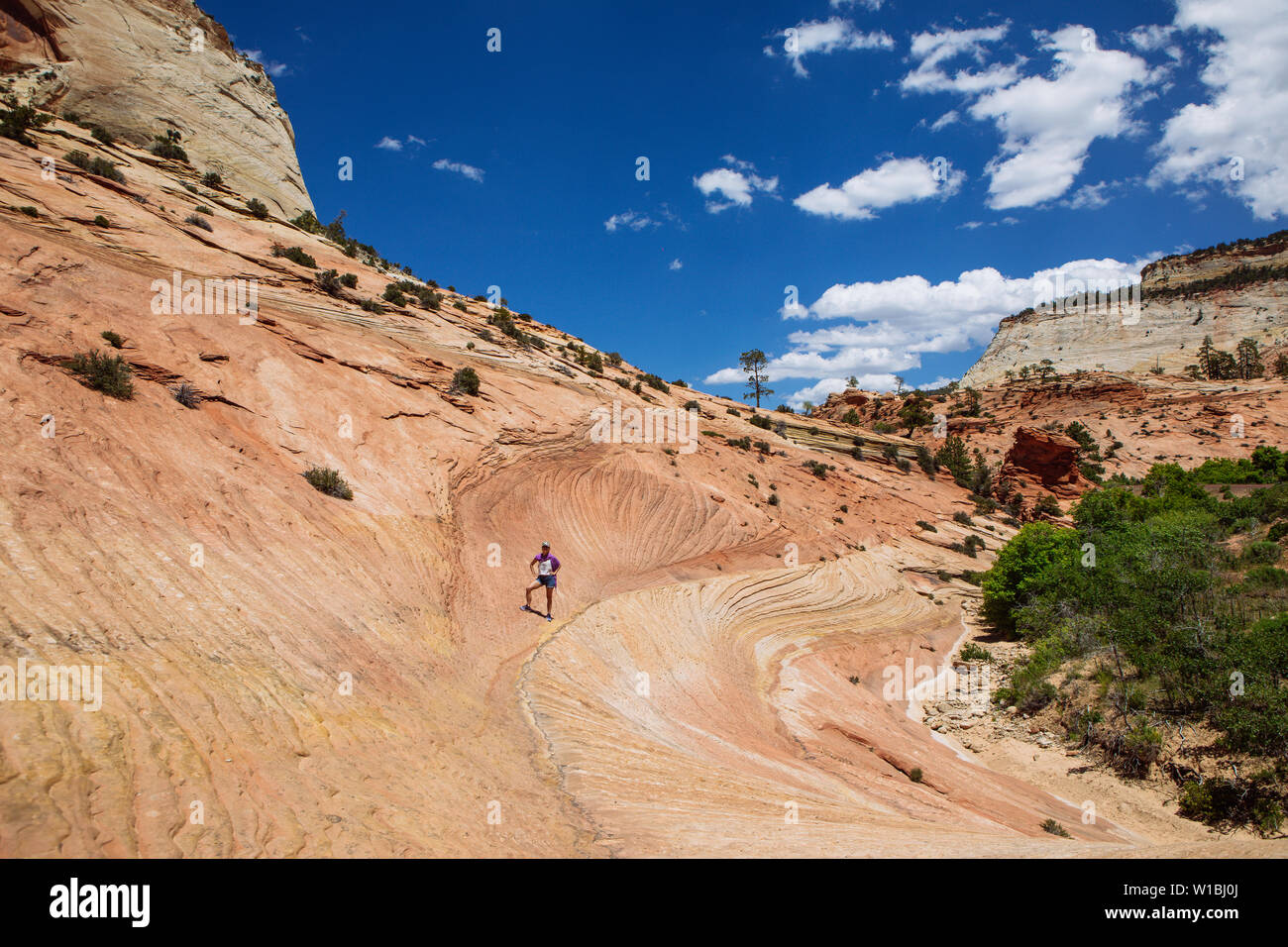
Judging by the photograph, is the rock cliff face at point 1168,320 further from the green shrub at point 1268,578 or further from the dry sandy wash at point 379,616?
the dry sandy wash at point 379,616

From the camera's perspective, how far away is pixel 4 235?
37.6ft

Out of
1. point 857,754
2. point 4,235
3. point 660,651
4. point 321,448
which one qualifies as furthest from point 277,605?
point 857,754

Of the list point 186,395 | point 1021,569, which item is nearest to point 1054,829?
point 1021,569

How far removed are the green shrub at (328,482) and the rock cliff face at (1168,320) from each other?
3950 inches

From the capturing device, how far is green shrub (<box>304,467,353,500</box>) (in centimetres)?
1211

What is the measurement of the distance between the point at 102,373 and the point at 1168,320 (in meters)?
119

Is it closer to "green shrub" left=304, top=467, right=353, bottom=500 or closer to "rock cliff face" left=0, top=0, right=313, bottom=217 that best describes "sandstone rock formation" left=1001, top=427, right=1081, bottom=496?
"green shrub" left=304, top=467, right=353, bottom=500

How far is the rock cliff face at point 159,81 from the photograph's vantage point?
2588cm

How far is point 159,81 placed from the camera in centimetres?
2955

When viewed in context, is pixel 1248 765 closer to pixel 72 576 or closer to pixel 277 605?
pixel 277 605

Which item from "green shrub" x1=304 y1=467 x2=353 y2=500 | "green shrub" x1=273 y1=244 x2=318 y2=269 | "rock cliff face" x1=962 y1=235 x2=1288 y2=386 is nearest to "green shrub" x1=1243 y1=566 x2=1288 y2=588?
"green shrub" x1=304 y1=467 x2=353 y2=500

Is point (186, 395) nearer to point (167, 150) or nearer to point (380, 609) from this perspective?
point (380, 609)

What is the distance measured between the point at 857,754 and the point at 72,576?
13914 mm

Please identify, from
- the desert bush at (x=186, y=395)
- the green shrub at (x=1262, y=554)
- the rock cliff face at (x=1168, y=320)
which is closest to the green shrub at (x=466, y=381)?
the desert bush at (x=186, y=395)
